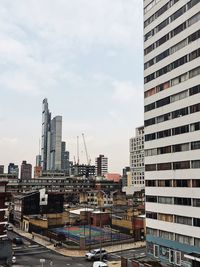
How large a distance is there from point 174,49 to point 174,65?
281 centimetres

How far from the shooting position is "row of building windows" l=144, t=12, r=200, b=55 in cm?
5753

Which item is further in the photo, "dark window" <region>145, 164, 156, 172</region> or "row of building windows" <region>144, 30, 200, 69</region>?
"dark window" <region>145, 164, 156, 172</region>

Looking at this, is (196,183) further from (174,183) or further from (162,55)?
(162,55)

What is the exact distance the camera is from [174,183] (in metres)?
60.6

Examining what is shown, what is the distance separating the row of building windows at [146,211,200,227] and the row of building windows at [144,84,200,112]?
64.4 feet

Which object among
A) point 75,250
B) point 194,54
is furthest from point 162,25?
point 75,250

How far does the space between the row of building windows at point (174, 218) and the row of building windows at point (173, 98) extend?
1964cm

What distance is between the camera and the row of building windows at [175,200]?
55.6 metres

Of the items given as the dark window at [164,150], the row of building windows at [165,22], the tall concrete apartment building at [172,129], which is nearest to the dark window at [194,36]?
the tall concrete apartment building at [172,129]

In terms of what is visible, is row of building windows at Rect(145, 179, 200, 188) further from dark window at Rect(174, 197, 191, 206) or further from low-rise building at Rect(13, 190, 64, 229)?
low-rise building at Rect(13, 190, 64, 229)

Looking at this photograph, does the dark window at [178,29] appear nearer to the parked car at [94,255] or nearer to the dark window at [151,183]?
the dark window at [151,183]

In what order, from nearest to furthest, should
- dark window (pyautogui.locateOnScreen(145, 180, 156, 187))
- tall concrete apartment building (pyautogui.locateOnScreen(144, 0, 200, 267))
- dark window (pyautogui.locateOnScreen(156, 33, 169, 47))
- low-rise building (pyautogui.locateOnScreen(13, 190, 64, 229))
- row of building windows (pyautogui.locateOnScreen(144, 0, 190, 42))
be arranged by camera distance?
tall concrete apartment building (pyautogui.locateOnScreen(144, 0, 200, 267))
row of building windows (pyautogui.locateOnScreen(144, 0, 190, 42))
dark window (pyautogui.locateOnScreen(156, 33, 169, 47))
dark window (pyautogui.locateOnScreen(145, 180, 156, 187))
low-rise building (pyautogui.locateOnScreen(13, 190, 64, 229))

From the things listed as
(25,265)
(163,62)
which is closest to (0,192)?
(25,265)

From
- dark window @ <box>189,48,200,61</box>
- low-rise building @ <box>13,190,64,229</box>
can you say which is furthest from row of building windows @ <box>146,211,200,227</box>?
low-rise building @ <box>13,190,64,229</box>
